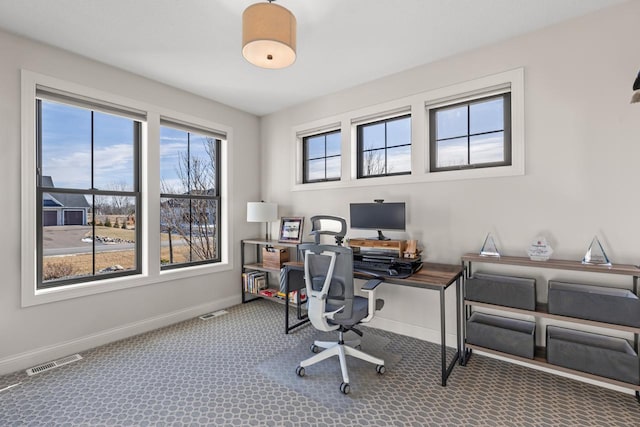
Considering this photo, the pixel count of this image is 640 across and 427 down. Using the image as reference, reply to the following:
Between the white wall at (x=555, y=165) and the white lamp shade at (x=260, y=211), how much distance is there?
68.3 inches

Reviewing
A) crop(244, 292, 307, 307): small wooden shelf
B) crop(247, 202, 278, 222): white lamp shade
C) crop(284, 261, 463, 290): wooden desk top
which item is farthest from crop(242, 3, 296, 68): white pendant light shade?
crop(244, 292, 307, 307): small wooden shelf

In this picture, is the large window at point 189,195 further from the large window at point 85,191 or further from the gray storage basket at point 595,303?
the gray storage basket at point 595,303

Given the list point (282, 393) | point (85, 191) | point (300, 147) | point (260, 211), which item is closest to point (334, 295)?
point (282, 393)

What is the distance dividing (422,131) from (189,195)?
2908 millimetres

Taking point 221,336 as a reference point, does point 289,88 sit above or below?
above

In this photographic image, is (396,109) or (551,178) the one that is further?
(396,109)

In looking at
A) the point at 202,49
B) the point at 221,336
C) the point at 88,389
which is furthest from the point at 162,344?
the point at 202,49

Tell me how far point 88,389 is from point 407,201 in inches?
124

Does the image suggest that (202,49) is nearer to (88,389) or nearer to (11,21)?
(11,21)

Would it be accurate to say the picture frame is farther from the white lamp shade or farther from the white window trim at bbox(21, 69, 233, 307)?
the white window trim at bbox(21, 69, 233, 307)

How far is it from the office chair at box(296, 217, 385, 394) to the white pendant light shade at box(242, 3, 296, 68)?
1415 millimetres

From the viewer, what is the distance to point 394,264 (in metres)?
2.65

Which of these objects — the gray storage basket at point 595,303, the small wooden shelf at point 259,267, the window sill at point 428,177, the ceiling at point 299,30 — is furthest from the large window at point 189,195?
the gray storage basket at point 595,303

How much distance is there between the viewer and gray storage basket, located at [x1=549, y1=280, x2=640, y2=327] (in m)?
1.91
